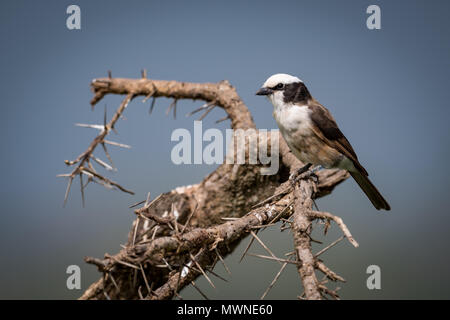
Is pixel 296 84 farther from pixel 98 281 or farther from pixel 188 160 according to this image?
pixel 98 281

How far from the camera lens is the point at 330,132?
3.47 metres

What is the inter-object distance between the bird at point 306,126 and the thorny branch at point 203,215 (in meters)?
0.29

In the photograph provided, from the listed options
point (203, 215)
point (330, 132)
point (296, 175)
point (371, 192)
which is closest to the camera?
point (296, 175)

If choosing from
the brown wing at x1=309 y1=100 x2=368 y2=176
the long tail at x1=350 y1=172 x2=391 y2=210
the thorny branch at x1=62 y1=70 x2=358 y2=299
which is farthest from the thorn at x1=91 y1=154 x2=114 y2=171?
the long tail at x1=350 y1=172 x2=391 y2=210

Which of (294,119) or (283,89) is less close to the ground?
(283,89)

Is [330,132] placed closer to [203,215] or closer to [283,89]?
[283,89]

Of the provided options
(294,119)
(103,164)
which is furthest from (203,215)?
(294,119)

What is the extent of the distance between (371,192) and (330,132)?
67cm

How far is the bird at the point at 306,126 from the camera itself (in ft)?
11.3

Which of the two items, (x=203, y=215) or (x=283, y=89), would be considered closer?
(x=283, y=89)

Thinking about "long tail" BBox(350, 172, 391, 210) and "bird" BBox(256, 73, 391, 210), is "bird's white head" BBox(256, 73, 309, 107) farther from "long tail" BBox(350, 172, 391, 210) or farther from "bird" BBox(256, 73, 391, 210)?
"long tail" BBox(350, 172, 391, 210)

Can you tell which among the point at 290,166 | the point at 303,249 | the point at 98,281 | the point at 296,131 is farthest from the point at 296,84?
the point at 98,281

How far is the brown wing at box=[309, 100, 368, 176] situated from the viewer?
3.45 meters
